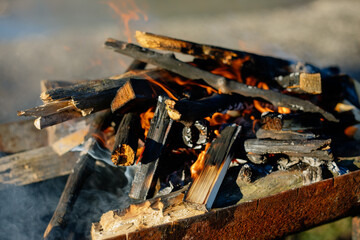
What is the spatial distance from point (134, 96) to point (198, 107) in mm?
505

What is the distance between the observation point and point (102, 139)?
9.40 ft

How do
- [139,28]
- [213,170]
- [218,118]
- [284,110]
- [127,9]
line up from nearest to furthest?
[213,170] → [218,118] → [284,110] → [127,9] → [139,28]

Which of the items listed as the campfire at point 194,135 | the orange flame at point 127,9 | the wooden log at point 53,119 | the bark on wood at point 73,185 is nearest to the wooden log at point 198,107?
the campfire at point 194,135

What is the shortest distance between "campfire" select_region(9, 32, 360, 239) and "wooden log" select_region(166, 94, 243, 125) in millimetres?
10

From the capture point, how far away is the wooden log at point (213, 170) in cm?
189

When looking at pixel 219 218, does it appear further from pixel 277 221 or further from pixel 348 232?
pixel 348 232

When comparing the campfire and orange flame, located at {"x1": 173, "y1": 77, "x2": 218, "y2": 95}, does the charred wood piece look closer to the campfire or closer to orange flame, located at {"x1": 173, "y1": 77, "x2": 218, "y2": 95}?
the campfire

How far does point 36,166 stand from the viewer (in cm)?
300

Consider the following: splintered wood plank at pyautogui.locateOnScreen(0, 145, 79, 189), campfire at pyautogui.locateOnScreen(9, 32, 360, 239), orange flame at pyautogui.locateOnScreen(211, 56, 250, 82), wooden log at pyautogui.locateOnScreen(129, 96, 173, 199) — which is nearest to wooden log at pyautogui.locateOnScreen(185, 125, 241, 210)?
campfire at pyautogui.locateOnScreen(9, 32, 360, 239)

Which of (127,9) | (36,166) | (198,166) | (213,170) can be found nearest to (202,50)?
(198,166)

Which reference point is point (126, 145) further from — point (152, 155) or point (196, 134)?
point (196, 134)

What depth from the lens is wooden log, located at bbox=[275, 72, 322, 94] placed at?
2.84 metres

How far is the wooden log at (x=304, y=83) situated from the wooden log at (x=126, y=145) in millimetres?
1716

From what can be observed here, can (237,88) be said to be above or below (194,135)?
above
